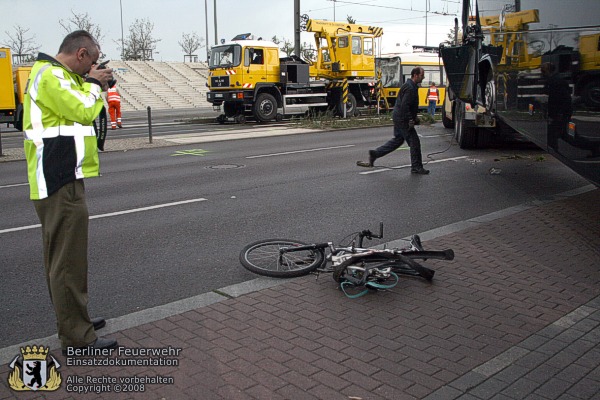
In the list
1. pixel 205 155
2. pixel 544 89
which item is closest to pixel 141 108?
pixel 205 155

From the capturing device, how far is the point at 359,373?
3.72m

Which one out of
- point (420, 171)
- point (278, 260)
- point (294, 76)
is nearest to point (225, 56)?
point (294, 76)

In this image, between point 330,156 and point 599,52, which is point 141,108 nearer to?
point 330,156

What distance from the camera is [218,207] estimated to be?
8750mm

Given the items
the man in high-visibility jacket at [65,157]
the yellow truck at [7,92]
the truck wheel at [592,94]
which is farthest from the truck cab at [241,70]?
the man in high-visibility jacket at [65,157]

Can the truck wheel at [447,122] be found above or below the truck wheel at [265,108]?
below

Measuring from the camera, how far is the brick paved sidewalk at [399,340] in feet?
11.7

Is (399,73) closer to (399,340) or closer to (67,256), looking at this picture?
(399,340)

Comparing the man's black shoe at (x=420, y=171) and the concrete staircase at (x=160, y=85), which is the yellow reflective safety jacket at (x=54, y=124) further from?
the concrete staircase at (x=160, y=85)

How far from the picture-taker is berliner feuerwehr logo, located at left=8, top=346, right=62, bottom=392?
356 centimetres

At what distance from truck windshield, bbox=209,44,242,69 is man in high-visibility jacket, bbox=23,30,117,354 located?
72.3 ft

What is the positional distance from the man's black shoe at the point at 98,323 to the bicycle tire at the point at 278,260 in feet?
4.96

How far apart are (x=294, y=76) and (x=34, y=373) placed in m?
24.4

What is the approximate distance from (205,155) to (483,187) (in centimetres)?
715
